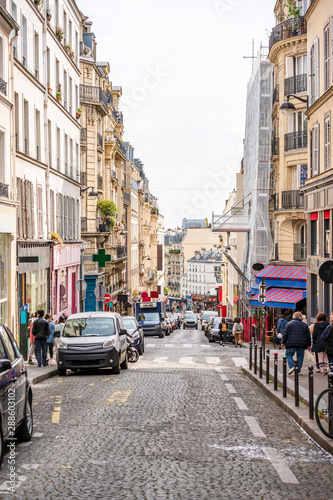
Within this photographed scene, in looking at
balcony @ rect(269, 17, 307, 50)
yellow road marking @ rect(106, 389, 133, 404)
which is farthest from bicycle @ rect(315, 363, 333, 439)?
balcony @ rect(269, 17, 307, 50)

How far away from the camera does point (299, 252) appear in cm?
3769

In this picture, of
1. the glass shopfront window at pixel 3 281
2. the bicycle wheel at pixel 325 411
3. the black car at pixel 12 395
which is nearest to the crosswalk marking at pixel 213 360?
the glass shopfront window at pixel 3 281

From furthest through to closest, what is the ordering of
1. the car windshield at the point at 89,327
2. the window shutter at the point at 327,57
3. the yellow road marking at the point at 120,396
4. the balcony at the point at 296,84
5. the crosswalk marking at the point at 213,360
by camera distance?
the balcony at the point at 296,84, the crosswalk marking at the point at 213,360, the window shutter at the point at 327,57, the car windshield at the point at 89,327, the yellow road marking at the point at 120,396

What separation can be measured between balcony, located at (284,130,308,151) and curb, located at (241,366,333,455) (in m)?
22.4

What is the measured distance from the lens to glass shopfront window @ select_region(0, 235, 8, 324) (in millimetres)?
21703

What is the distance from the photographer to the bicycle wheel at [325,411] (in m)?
9.44

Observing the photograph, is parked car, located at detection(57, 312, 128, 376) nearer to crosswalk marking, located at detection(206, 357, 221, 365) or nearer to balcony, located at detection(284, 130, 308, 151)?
crosswalk marking, located at detection(206, 357, 221, 365)

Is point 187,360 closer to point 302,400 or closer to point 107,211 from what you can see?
point 302,400

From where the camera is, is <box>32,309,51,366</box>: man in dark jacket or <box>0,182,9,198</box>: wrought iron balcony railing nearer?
<box>32,309,51,366</box>: man in dark jacket

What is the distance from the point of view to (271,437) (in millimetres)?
10039

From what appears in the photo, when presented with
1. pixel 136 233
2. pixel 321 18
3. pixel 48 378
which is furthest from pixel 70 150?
pixel 136 233

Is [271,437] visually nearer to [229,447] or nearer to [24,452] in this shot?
[229,447]

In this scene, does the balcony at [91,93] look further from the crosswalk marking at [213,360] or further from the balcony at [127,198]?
the crosswalk marking at [213,360]

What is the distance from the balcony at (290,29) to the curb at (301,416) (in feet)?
82.4
